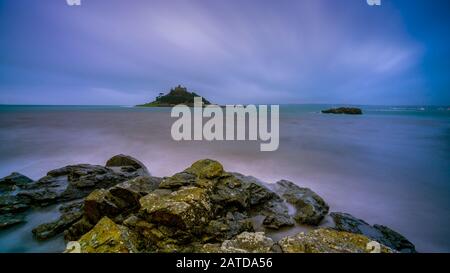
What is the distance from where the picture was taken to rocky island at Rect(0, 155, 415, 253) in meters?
3.21

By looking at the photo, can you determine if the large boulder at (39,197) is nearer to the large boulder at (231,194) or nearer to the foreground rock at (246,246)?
the large boulder at (231,194)

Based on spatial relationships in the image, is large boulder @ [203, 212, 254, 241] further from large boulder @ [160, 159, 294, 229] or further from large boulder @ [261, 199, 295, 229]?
large boulder @ [261, 199, 295, 229]

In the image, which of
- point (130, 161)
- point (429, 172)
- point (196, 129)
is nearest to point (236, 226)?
point (130, 161)

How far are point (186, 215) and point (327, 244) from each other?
2455 millimetres

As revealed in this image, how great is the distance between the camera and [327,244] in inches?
124

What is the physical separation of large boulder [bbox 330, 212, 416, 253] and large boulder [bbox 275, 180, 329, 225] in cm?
42

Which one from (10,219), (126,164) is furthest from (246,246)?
(126,164)

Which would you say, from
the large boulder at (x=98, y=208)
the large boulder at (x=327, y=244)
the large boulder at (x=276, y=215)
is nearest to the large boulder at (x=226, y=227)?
the large boulder at (x=276, y=215)

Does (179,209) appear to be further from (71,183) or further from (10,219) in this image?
(71,183)

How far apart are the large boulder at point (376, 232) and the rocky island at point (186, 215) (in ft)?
0.07

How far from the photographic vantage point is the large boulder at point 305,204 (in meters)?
5.09
